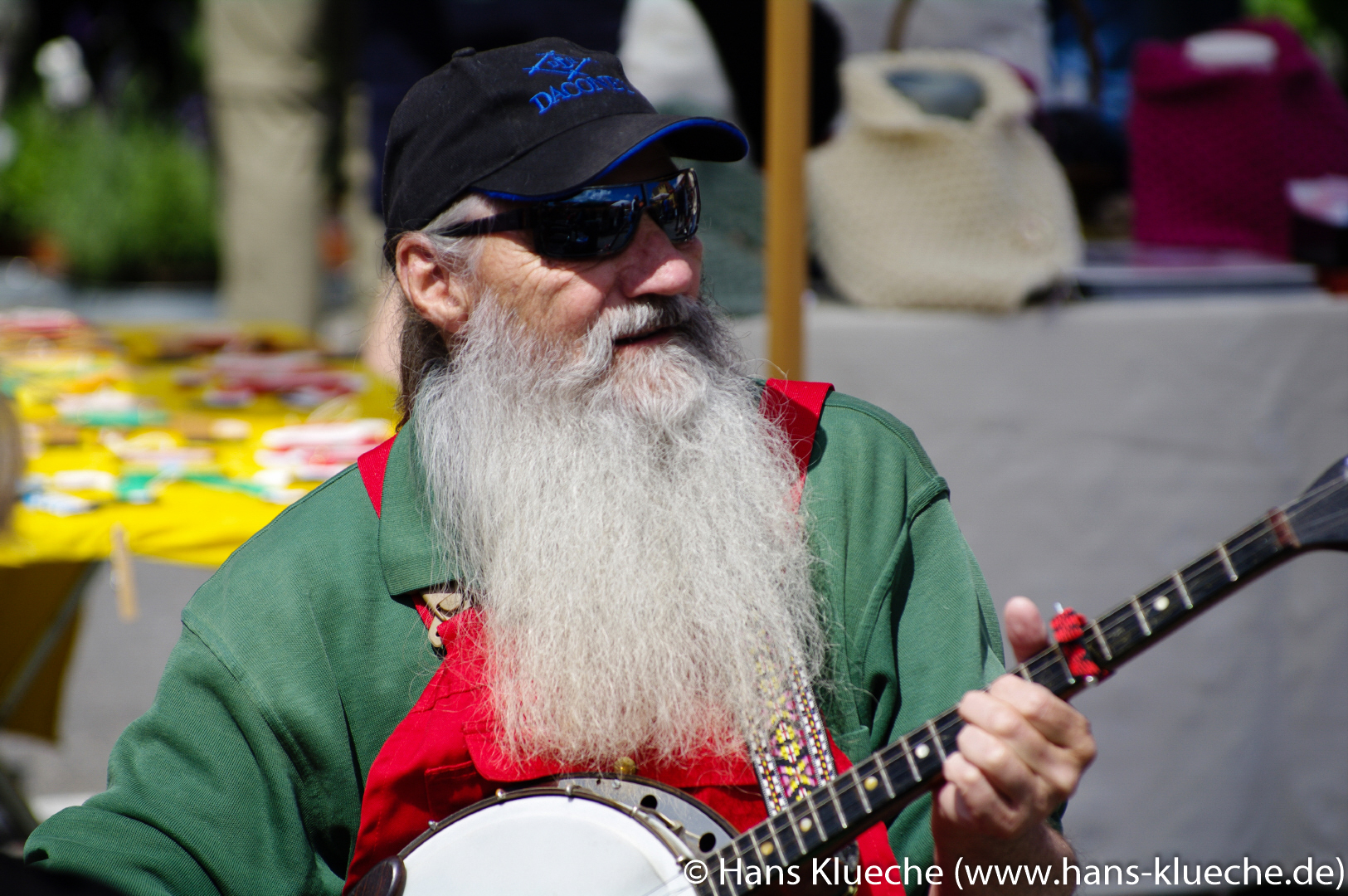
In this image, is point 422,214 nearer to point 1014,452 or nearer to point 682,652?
point 682,652

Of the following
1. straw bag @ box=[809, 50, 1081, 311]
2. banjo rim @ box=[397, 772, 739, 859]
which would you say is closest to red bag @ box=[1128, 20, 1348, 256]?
straw bag @ box=[809, 50, 1081, 311]

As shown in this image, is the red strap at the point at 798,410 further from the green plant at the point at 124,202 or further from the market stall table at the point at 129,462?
the green plant at the point at 124,202

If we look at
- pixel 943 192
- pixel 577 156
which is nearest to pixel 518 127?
pixel 577 156

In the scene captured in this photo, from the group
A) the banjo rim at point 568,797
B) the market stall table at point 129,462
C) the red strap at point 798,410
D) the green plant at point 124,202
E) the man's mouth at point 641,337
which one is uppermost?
the man's mouth at point 641,337

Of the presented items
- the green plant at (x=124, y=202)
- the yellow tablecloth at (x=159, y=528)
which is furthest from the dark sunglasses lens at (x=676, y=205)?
the green plant at (x=124, y=202)

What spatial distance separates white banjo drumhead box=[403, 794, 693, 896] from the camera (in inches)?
57.2

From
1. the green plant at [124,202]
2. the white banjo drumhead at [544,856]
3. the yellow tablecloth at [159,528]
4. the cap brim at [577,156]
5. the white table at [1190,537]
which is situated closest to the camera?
the white banjo drumhead at [544,856]

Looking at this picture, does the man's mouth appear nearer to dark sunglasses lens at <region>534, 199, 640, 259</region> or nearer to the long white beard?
the long white beard

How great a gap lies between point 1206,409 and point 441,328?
227 centimetres

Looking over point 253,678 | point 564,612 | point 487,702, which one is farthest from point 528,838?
point 253,678

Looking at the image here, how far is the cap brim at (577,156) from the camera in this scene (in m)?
1.69

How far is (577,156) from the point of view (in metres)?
1.71

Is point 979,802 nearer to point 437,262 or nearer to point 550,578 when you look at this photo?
point 550,578

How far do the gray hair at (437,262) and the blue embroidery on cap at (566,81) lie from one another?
0.55 ft
